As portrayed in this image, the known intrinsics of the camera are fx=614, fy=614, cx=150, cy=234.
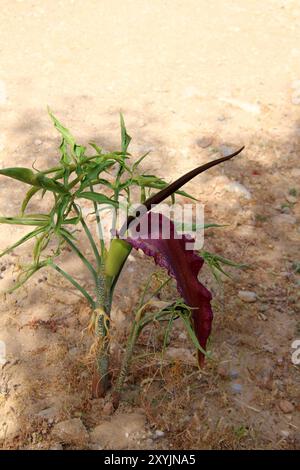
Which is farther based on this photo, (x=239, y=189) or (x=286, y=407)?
(x=239, y=189)

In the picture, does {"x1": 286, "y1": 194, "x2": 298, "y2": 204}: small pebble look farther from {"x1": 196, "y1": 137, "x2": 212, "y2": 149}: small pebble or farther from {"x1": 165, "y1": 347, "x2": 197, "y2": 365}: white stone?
{"x1": 165, "y1": 347, "x2": 197, "y2": 365}: white stone

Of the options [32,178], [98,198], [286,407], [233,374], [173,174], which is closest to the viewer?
[32,178]

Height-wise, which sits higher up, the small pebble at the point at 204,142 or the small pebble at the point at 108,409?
the small pebble at the point at 108,409

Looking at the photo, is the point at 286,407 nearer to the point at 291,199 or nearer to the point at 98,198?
the point at 98,198

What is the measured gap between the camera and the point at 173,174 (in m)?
2.92

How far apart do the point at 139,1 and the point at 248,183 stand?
2.14 metres

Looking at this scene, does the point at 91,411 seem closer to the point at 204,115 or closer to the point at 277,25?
the point at 204,115

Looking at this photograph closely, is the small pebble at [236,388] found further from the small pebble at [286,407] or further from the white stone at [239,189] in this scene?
the white stone at [239,189]

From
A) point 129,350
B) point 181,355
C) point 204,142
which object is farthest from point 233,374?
point 204,142

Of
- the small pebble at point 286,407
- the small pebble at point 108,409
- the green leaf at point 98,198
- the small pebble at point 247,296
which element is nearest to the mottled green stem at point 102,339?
the small pebble at point 108,409

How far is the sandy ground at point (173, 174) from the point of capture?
1794 millimetres

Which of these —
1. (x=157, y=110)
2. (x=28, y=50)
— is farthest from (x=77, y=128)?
(x=28, y=50)

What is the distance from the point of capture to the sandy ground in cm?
179

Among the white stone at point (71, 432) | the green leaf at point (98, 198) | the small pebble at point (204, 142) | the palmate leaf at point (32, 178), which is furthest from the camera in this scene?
the small pebble at point (204, 142)
